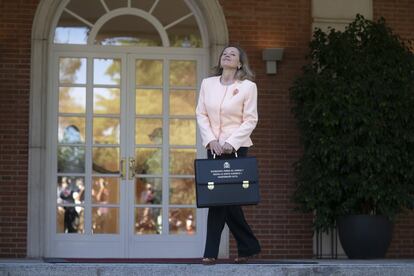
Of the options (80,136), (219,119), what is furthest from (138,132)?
(219,119)

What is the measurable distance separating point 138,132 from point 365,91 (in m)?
2.74

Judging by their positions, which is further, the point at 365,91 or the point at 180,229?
the point at 180,229

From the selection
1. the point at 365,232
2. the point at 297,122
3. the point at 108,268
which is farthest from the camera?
the point at 297,122

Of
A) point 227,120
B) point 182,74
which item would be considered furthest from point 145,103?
point 227,120

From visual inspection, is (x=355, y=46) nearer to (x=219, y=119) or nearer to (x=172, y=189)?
(x=172, y=189)

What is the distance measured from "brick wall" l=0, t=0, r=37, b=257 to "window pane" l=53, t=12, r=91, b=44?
0.40m

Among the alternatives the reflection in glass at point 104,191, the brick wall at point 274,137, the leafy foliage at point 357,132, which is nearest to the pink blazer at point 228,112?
the leafy foliage at point 357,132

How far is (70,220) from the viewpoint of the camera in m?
10.2

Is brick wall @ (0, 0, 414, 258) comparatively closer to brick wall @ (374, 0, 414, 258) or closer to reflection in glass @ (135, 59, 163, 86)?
brick wall @ (374, 0, 414, 258)

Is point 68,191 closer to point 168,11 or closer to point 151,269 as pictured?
point 168,11

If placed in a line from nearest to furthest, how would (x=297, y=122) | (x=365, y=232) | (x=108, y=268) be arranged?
(x=108, y=268)
(x=365, y=232)
(x=297, y=122)

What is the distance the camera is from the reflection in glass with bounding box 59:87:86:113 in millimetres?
10250

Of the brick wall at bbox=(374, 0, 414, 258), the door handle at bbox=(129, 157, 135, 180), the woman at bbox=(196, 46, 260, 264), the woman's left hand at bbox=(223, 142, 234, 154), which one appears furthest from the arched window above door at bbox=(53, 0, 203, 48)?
the woman's left hand at bbox=(223, 142, 234, 154)

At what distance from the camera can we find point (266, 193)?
1015 centimetres
